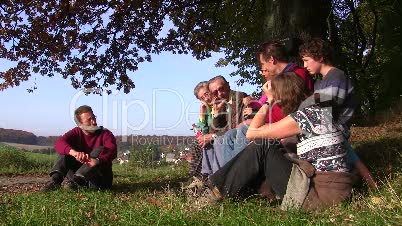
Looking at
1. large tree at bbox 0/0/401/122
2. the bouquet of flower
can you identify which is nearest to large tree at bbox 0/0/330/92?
large tree at bbox 0/0/401/122

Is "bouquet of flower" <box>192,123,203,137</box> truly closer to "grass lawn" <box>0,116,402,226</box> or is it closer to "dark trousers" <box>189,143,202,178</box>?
"dark trousers" <box>189,143,202,178</box>

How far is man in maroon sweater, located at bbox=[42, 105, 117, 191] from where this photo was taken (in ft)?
22.4

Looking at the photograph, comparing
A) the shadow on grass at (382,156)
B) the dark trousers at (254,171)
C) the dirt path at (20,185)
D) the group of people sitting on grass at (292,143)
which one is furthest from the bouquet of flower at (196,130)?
the dirt path at (20,185)

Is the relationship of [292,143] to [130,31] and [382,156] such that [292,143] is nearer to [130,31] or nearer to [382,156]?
[382,156]

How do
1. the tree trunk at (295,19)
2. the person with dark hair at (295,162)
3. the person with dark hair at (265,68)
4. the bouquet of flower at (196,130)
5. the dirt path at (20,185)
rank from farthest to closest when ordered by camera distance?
the tree trunk at (295,19) → the dirt path at (20,185) → the bouquet of flower at (196,130) → the person with dark hair at (265,68) → the person with dark hair at (295,162)

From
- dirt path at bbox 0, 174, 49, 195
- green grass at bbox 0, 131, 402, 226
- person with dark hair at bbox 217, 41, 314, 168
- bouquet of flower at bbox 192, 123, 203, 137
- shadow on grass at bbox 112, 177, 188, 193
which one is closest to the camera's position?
green grass at bbox 0, 131, 402, 226

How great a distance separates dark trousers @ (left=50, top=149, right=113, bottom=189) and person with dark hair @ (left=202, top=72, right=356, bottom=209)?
2512 millimetres

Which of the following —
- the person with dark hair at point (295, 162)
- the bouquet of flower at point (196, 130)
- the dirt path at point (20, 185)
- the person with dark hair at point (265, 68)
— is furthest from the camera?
the dirt path at point (20, 185)

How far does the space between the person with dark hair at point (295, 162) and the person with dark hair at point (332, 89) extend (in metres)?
0.19

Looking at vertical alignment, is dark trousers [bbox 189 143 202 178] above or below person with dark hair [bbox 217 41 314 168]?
below

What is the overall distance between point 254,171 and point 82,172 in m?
3.00

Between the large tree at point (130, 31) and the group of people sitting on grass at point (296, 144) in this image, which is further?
the large tree at point (130, 31)

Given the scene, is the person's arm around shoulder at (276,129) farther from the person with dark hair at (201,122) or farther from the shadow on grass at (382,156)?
the person with dark hair at (201,122)

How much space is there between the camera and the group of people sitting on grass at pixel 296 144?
14.3 feet
